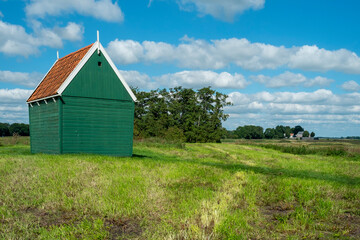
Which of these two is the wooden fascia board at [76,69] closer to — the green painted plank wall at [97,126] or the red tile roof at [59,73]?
the red tile roof at [59,73]

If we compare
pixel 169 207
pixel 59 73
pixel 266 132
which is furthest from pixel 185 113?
pixel 266 132

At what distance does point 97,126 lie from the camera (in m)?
21.2

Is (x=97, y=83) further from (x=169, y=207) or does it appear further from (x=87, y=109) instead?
(x=169, y=207)

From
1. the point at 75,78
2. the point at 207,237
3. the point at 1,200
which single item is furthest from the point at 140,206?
the point at 75,78

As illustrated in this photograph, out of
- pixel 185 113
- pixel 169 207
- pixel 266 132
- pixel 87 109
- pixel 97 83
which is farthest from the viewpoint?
pixel 266 132

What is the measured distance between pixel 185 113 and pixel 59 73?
4852 centimetres

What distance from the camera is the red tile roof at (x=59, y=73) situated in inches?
836

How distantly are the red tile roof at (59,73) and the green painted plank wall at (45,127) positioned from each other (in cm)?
75

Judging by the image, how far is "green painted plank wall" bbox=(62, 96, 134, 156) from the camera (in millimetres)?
20312

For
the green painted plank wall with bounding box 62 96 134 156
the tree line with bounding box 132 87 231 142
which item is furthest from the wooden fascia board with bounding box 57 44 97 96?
the tree line with bounding box 132 87 231 142

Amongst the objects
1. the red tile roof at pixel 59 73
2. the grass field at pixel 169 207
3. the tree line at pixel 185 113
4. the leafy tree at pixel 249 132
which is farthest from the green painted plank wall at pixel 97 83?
the leafy tree at pixel 249 132

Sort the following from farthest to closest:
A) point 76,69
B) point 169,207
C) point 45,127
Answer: point 45,127
point 76,69
point 169,207

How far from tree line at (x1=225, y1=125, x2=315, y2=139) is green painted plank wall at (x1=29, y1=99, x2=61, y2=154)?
101 metres

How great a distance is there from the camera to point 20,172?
11.7 meters
